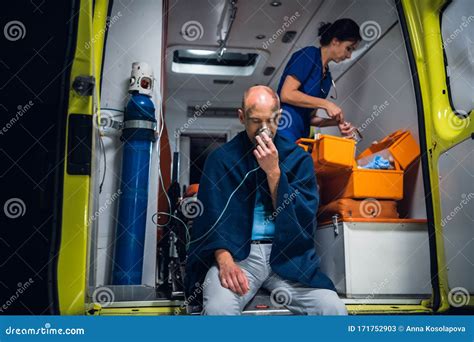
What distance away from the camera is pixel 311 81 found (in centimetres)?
301

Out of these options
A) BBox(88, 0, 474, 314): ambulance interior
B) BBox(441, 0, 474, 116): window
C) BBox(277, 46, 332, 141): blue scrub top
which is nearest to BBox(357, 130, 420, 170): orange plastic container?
BBox(88, 0, 474, 314): ambulance interior

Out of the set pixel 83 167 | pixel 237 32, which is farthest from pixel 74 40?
pixel 237 32

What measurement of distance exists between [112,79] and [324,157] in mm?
1607

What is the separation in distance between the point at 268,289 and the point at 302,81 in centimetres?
156

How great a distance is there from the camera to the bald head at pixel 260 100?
208 cm

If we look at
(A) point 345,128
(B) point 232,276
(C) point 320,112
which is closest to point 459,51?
(A) point 345,128

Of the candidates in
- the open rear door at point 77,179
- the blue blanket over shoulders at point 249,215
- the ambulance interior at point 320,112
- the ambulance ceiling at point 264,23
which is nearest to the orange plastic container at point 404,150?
the ambulance interior at point 320,112

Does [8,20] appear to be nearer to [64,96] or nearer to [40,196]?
[64,96]

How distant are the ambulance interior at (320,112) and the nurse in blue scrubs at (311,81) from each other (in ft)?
1.63

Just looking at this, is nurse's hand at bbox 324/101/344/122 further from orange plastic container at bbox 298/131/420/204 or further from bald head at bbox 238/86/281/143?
bald head at bbox 238/86/281/143

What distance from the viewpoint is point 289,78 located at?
9.61 feet

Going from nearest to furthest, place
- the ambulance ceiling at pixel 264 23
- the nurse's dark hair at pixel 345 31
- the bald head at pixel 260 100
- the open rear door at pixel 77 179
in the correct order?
the open rear door at pixel 77 179 → the bald head at pixel 260 100 → the nurse's dark hair at pixel 345 31 → the ambulance ceiling at pixel 264 23

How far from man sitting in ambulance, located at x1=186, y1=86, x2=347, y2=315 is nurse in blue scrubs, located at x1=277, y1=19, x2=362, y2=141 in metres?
0.80

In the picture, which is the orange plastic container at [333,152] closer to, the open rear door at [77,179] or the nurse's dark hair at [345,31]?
the nurse's dark hair at [345,31]
